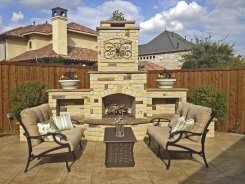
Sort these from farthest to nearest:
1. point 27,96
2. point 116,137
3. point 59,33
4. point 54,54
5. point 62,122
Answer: point 59,33, point 54,54, point 27,96, point 62,122, point 116,137

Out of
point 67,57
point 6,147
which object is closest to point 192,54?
point 67,57

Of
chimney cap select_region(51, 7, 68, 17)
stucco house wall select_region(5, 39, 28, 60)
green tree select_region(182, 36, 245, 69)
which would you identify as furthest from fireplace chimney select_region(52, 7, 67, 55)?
green tree select_region(182, 36, 245, 69)

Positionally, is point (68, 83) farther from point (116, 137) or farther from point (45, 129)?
point (116, 137)

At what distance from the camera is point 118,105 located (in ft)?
27.1

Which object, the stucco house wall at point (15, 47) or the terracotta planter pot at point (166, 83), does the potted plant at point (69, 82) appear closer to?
the terracotta planter pot at point (166, 83)

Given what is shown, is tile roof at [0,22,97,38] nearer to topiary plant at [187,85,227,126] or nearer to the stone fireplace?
the stone fireplace

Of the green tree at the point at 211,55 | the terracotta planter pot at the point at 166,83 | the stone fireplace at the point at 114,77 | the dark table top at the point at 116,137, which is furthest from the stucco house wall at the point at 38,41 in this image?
the dark table top at the point at 116,137

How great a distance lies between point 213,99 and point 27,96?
516 centimetres

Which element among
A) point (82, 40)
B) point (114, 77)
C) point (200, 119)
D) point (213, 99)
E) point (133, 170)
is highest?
point (82, 40)

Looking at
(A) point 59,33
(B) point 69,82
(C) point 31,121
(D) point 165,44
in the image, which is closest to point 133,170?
(C) point 31,121

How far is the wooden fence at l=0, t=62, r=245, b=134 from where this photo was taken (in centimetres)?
802

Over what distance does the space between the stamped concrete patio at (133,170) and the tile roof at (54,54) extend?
1111 cm

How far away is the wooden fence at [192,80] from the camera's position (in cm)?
802

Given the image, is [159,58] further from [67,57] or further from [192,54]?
[67,57]
